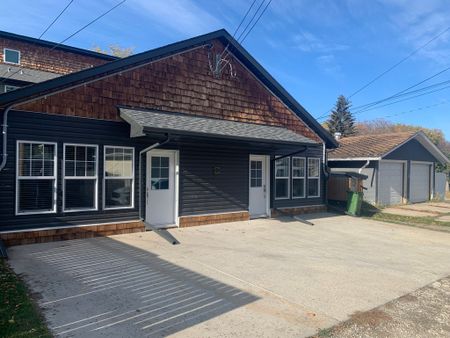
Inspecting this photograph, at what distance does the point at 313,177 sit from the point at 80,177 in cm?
883

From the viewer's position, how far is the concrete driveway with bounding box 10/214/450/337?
4.15 meters

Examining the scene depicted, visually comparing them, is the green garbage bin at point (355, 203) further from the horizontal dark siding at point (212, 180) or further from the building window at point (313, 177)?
the horizontal dark siding at point (212, 180)

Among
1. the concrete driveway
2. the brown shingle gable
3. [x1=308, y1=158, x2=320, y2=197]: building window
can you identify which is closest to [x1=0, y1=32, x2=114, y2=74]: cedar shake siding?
[x1=308, y1=158, x2=320, y2=197]: building window

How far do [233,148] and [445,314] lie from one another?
759cm

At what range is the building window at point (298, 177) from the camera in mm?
13305

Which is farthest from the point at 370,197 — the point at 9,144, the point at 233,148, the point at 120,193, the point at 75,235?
the point at 9,144

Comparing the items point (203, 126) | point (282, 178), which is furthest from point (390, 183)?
point (203, 126)

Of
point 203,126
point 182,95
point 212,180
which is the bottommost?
point 212,180

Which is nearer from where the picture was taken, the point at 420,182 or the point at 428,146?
the point at 428,146

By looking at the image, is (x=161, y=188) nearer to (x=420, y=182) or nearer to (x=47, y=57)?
(x=47, y=57)

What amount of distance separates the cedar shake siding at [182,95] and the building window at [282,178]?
1362 millimetres

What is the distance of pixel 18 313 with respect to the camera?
4.17 m

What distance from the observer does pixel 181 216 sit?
33.0 feet

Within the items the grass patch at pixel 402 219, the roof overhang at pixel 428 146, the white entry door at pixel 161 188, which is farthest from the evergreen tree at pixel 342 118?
the white entry door at pixel 161 188
